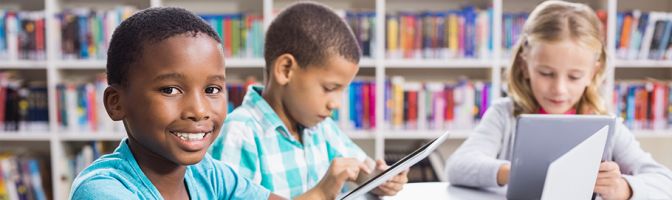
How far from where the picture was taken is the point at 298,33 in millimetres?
1426

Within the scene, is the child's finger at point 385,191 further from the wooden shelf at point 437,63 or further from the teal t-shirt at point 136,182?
the wooden shelf at point 437,63

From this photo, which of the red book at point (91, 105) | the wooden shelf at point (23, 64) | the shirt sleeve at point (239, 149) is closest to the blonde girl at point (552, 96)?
the shirt sleeve at point (239, 149)

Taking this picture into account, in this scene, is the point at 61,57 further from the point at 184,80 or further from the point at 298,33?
the point at 184,80

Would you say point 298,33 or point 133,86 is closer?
point 133,86

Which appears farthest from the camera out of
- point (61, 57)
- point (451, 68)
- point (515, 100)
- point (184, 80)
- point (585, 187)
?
point (451, 68)

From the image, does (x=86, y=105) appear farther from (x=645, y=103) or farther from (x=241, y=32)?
(x=645, y=103)

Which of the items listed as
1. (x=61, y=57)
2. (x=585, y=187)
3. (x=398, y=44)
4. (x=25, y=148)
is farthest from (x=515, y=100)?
(x=25, y=148)

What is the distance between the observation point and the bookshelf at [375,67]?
3082 millimetres

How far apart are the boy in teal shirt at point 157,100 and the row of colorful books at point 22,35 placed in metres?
2.44

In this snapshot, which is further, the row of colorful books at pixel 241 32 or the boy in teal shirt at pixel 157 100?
the row of colorful books at pixel 241 32

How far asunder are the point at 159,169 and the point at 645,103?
2.81m

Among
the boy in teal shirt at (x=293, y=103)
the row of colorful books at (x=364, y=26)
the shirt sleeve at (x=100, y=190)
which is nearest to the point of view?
the shirt sleeve at (x=100, y=190)

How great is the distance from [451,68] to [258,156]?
221 centimetres

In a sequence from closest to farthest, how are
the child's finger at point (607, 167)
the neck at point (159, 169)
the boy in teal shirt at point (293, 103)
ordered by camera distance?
the neck at point (159, 169), the child's finger at point (607, 167), the boy in teal shirt at point (293, 103)
